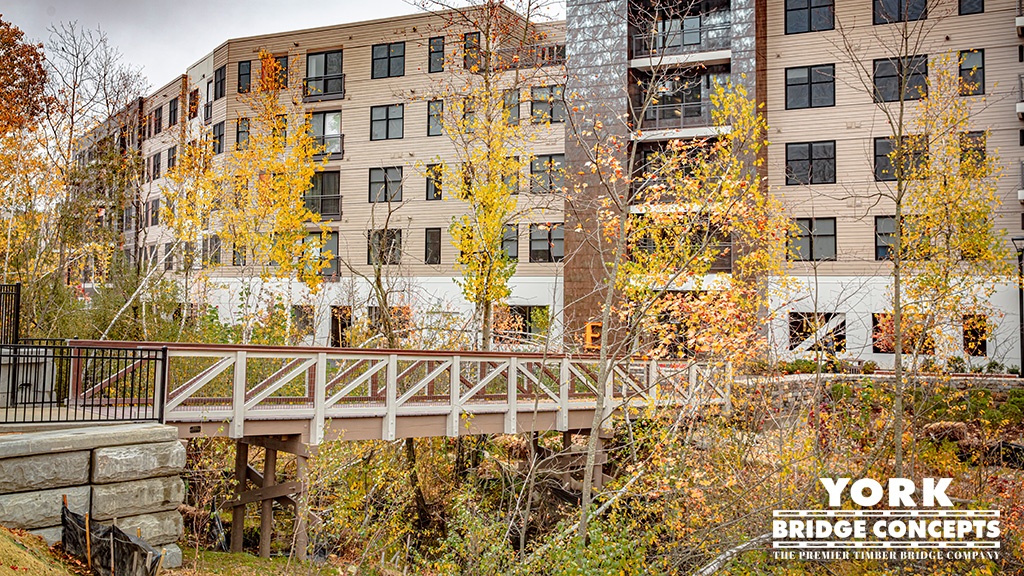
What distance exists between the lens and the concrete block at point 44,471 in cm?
894

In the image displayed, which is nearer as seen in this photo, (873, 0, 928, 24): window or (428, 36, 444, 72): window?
(873, 0, 928, 24): window

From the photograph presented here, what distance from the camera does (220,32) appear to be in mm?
75812

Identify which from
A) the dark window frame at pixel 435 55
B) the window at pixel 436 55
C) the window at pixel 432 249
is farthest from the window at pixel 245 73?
the window at pixel 432 249

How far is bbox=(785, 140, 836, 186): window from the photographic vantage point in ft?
96.9

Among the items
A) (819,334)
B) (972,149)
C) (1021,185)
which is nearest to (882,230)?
(1021,185)

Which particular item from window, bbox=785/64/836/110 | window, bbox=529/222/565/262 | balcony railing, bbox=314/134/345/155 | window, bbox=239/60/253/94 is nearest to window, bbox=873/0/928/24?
window, bbox=785/64/836/110

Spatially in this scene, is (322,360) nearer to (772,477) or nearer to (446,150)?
(772,477)

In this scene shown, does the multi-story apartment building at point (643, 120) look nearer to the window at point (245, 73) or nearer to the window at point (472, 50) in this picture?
the window at point (245, 73)

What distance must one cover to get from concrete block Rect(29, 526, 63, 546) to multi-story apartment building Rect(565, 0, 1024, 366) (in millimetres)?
20230

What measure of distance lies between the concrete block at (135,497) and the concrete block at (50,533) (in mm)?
375

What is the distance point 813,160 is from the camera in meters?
29.7

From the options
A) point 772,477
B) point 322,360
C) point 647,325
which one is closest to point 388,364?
point 322,360

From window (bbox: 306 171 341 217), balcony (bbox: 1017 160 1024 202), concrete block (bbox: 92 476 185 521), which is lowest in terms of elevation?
concrete block (bbox: 92 476 185 521)

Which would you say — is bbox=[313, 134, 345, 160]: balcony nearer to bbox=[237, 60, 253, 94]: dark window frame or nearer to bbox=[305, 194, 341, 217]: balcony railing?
bbox=[305, 194, 341, 217]: balcony railing
